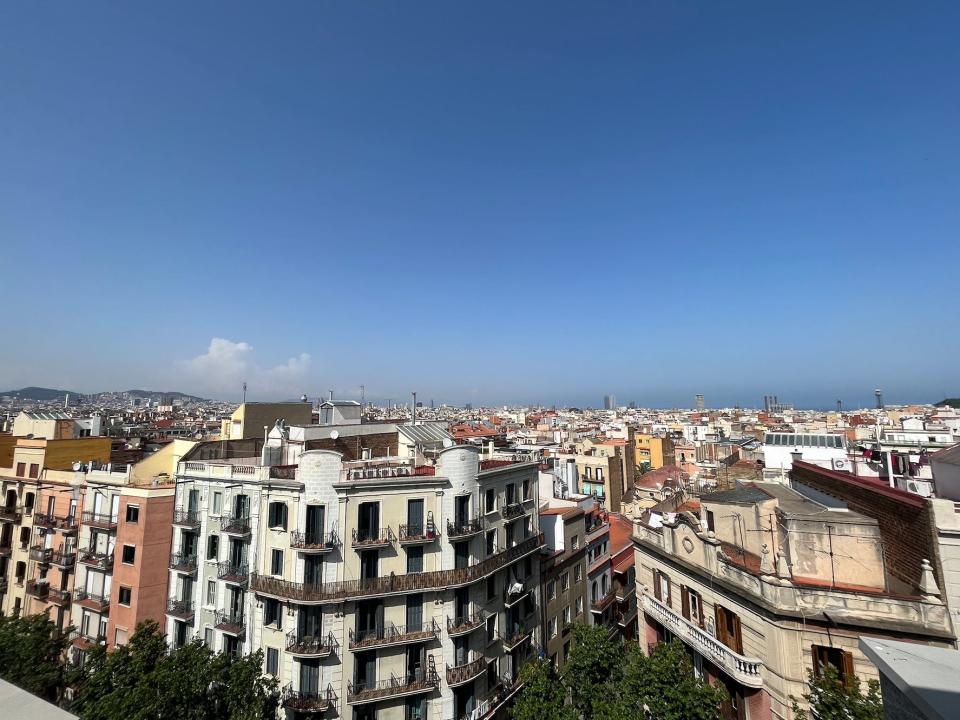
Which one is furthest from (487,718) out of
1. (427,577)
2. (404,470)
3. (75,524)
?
(75,524)

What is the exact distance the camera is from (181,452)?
113 ft

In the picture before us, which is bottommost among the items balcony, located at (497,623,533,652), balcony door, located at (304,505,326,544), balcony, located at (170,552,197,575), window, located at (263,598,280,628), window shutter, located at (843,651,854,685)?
balcony, located at (497,623,533,652)

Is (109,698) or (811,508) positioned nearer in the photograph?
(109,698)

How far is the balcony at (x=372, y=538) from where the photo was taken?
78.1 feet

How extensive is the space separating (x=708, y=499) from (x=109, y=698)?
26287 mm

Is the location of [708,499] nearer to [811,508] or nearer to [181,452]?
[811,508]

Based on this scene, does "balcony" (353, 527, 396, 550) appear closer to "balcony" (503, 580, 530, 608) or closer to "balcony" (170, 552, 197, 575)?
"balcony" (503, 580, 530, 608)

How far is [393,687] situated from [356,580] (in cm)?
581

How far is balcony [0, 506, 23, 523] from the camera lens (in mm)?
36562

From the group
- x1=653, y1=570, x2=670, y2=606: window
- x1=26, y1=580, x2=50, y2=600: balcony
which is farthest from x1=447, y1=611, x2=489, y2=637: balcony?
x1=26, y1=580, x2=50, y2=600: balcony

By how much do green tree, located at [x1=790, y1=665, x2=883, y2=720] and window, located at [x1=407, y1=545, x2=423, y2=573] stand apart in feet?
56.6

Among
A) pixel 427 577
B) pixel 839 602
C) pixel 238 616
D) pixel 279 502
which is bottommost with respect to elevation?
pixel 238 616

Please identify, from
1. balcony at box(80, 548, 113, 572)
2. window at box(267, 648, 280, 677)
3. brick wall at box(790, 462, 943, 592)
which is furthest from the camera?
balcony at box(80, 548, 113, 572)

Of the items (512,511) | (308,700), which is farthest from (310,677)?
(512,511)
